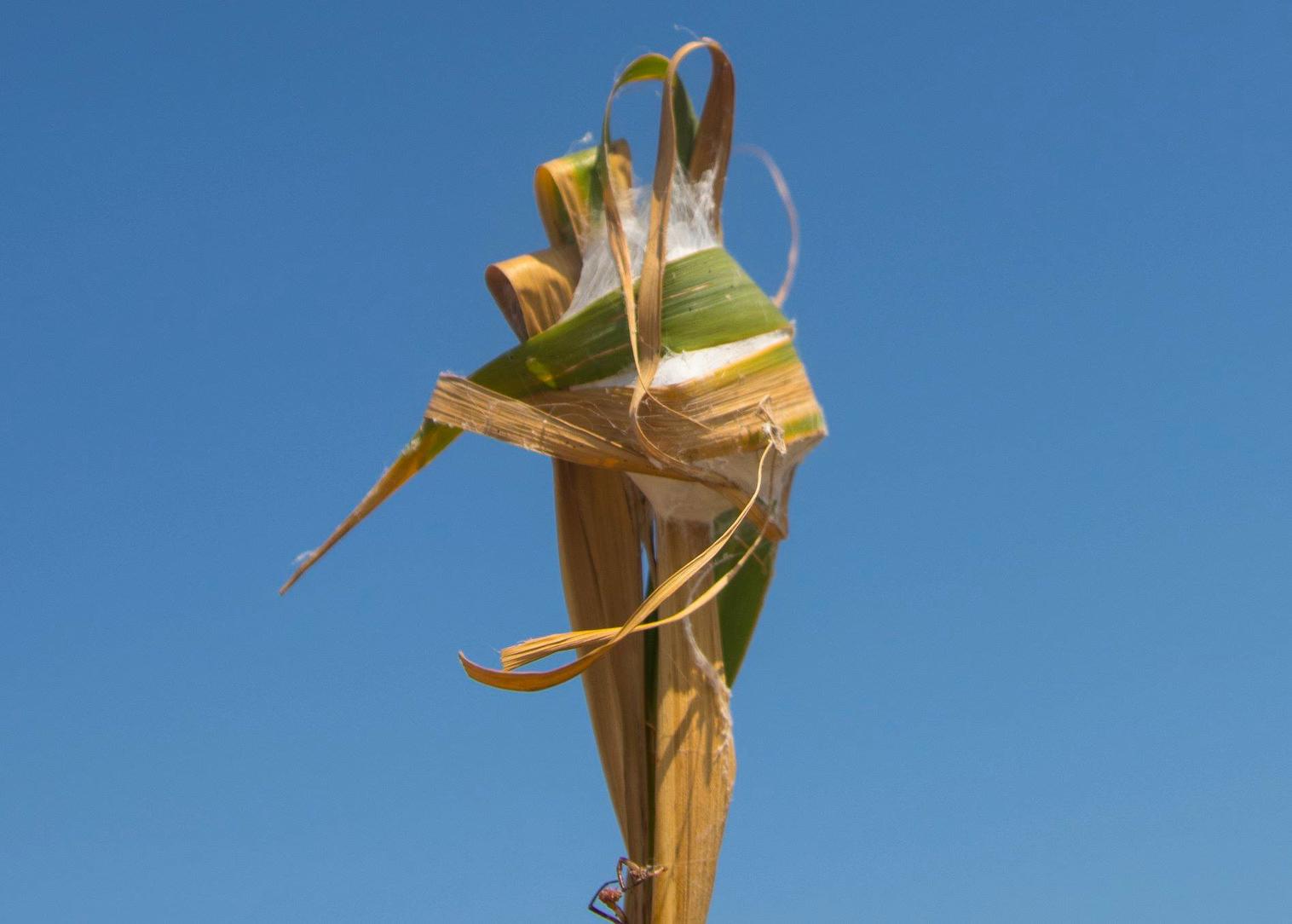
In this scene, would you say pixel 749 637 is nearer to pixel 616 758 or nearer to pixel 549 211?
pixel 616 758

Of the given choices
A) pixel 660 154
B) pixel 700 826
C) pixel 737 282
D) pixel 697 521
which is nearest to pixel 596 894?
pixel 700 826

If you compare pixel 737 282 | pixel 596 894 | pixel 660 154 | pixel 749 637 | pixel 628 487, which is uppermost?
pixel 660 154

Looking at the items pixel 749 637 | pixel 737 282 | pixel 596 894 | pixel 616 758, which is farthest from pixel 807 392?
pixel 596 894

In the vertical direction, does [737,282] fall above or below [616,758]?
above

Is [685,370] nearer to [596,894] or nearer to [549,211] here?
[549,211]

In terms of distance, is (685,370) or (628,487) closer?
(685,370)

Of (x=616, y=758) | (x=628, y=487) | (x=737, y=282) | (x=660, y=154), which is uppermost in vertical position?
(x=660, y=154)
